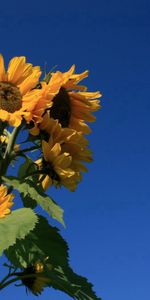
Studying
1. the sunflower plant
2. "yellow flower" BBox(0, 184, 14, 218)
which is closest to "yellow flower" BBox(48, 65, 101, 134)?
the sunflower plant

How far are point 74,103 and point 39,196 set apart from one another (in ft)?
3.17

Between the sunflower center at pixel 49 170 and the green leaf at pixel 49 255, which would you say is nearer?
the green leaf at pixel 49 255

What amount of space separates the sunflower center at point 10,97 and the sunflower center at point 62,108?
0.23m

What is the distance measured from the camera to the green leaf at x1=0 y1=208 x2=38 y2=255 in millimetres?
2713

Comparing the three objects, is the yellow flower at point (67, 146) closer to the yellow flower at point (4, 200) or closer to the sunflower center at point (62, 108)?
the sunflower center at point (62, 108)

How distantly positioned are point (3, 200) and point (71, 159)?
21.7 inches

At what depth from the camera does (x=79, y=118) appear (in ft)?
12.8

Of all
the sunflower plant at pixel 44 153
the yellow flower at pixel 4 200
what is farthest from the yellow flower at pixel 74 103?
the yellow flower at pixel 4 200

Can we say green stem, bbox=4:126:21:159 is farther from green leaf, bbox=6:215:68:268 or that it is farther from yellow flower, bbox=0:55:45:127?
A: green leaf, bbox=6:215:68:268

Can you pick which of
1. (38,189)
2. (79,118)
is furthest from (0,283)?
(79,118)

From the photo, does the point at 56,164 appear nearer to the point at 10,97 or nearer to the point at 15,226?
the point at 10,97

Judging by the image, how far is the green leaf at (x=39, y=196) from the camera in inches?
122

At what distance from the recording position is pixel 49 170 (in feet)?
11.5

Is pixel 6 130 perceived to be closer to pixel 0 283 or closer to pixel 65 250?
pixel 65 250
